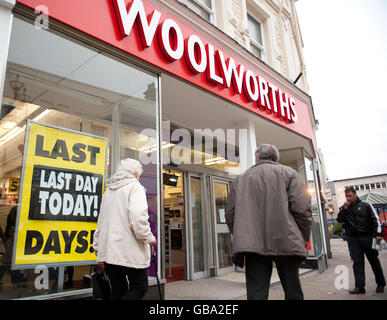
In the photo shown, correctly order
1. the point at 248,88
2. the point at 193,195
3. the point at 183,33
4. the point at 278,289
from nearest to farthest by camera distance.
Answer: the point at 183,33 < the point at 278,289 < the point at 248,88 < the point at 193,195

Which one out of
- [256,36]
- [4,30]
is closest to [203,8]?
[256,36]

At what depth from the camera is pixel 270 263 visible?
98.4 inches

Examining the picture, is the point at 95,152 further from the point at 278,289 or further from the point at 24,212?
the point at 278,289

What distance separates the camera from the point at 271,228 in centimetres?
245

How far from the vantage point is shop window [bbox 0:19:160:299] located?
281 cm

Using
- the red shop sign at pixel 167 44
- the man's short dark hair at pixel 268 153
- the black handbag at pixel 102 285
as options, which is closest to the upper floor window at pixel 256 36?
the red shop sign at pixel 167 44

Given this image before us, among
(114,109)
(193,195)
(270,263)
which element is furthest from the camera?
(193,195)

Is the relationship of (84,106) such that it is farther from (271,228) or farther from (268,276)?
(268,276)

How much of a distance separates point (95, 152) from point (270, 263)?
2.33 meters

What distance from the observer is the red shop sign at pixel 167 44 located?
328 centimetres

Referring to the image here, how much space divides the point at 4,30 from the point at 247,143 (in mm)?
4956

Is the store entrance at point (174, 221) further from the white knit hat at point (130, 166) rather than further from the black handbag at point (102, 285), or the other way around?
the black handbag at point (102, 285)

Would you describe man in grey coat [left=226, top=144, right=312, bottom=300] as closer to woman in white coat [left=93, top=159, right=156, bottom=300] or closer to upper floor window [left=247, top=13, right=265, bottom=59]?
woman in white coat [left=93, top=159, right=156, bottom=300]

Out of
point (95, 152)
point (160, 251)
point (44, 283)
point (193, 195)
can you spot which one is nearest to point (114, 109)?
point (95, 152)
